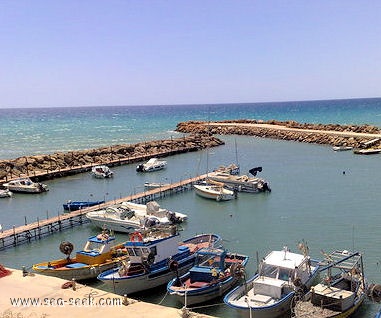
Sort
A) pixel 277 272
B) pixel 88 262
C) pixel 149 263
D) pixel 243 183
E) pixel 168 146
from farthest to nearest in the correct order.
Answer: pixel 168 146 → pixel 243 183 → pixel 88 262 → pixel 149 263 → pixel 277 272

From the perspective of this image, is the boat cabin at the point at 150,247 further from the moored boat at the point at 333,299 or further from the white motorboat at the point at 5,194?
the white motorboat at the point at 5,194

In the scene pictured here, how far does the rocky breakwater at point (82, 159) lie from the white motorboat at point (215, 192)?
25649 mm

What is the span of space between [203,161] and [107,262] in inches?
2009

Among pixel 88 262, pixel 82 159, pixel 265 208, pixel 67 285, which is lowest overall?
pixel 265 208

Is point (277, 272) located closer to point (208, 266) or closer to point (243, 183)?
point (208, 266)

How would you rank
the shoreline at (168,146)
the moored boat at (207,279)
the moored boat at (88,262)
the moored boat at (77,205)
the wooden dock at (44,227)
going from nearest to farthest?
1. the moored boat at (207,279)
2. the moored boat at (88,262)
3. the wooden dock at (44,227)
4. the moored boat at (77,205)
5. the shoreline at (168,146)

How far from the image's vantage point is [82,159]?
76.2 meters

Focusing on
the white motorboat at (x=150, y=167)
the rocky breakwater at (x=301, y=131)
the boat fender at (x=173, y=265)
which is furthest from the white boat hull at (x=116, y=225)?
the rocky breakwater at (x=301, y=131)

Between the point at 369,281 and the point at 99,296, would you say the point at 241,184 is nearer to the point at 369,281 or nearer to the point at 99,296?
the point at 369,281

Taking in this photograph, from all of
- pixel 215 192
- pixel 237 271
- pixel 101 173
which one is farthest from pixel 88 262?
pixel 101 173

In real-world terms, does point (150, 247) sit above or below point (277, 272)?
above

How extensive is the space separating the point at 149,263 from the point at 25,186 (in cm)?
3589

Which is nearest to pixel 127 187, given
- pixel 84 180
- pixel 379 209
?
pixel 84 180

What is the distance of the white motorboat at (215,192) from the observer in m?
49.0
